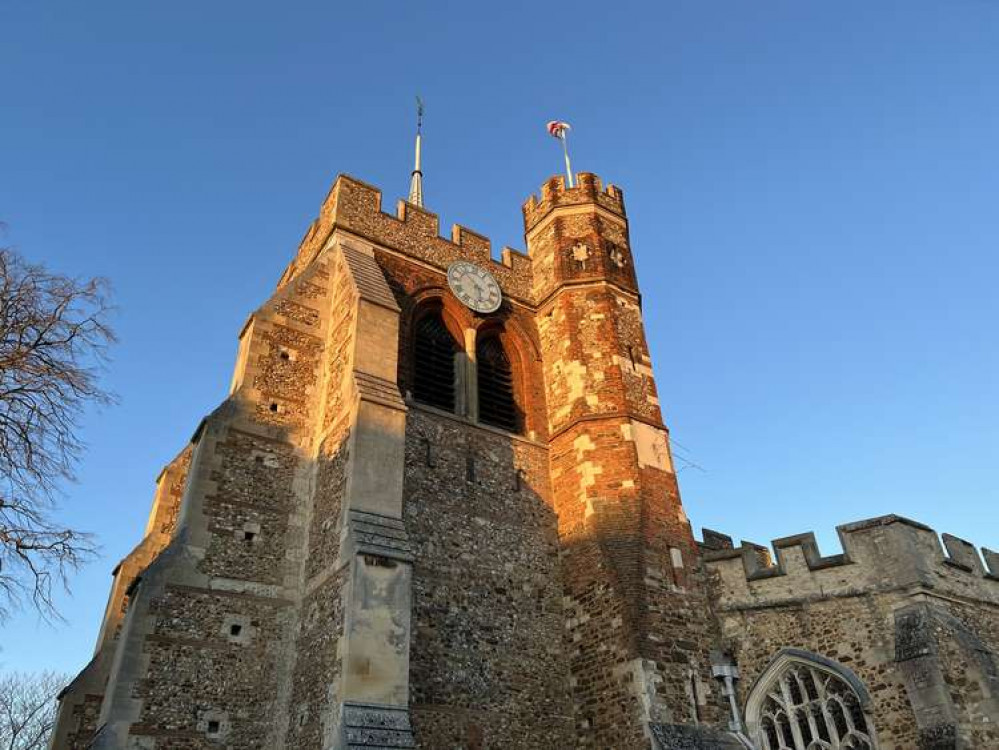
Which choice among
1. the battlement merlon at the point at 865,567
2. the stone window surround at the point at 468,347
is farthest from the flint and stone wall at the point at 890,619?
the stone window surround at the point at 468,347

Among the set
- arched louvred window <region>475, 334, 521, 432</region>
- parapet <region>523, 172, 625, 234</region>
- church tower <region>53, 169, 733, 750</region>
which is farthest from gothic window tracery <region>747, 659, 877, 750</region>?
parapet <region>523, 172, 625, 234</region>

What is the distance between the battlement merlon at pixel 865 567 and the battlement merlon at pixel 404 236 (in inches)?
330

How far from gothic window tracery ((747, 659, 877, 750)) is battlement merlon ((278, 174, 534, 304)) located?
10083 mm

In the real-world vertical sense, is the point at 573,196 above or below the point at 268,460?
above

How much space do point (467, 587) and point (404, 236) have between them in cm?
829

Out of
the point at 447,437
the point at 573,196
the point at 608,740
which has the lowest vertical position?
the point at 608,740

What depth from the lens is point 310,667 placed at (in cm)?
1105

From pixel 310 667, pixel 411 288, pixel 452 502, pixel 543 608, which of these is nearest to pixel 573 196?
pixel 411 288

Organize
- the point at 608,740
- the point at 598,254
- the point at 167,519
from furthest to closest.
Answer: the point at 598,254
the point at 167,519
the point at 608,740

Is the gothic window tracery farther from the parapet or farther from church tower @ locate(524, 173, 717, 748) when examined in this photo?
the parapet

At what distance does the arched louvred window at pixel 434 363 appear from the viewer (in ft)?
52.2

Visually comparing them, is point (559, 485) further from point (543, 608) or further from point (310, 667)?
point (310, 667)

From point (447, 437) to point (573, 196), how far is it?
25.9 feet

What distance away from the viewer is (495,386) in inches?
677
